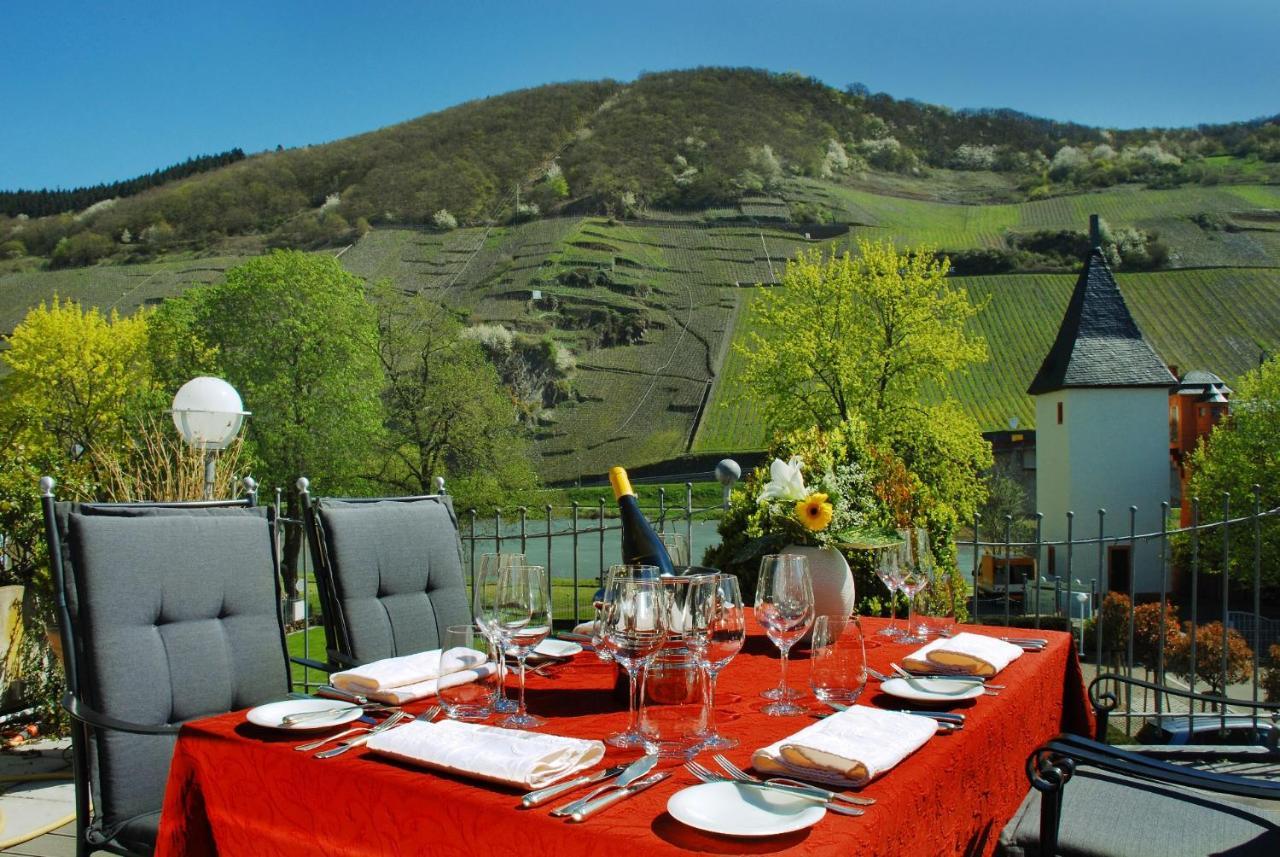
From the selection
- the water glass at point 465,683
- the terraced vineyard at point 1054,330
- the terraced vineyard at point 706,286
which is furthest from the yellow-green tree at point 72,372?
the water glass at point 465,683

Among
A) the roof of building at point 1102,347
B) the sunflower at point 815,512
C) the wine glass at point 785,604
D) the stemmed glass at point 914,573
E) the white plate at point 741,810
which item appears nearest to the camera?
the white plate at point 741,810

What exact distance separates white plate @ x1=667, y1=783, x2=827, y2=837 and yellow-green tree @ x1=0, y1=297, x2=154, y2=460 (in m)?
29.0

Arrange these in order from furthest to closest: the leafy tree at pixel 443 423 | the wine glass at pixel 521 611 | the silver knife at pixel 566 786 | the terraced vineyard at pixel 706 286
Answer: the terraced vineyard at pixel 706 286, the leafy tree at pixel 443 423, the wine glass at pixel 521 611, the silver knife at pixel 566 786

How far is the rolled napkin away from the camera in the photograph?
189 centimetres

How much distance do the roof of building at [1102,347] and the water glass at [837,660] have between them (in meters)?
36.4

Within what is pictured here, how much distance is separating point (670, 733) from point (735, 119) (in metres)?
81.5

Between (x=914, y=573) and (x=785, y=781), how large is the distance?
4.20 feet

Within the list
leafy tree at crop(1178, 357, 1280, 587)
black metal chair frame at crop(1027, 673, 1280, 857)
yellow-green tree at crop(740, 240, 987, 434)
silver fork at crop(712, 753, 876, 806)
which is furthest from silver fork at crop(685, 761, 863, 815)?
leafy tree at crop(1178, 357, 1280, 587)

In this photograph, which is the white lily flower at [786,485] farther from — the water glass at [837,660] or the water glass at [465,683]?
the water glass at [465,683]

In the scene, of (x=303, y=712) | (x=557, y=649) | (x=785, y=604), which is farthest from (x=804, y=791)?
(x=557, y=649)

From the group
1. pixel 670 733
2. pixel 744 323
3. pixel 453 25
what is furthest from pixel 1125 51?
pixel 670 733

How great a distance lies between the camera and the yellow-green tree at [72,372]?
27.7m

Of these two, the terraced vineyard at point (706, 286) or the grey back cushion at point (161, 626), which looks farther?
the terraced vineyard at point (706, 286)

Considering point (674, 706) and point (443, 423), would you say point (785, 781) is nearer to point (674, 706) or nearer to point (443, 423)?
point (674, 706)
